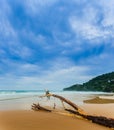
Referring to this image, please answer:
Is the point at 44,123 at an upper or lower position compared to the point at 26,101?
lower

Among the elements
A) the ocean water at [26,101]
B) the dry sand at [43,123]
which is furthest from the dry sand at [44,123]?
the ocean water at [26,101]

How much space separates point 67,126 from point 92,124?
121 cm

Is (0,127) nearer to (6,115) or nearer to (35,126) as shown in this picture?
(35,126)

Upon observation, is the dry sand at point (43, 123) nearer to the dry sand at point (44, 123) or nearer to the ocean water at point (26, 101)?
the dry sand at point (44, 123)

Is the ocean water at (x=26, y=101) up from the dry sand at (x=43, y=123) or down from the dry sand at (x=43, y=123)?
up

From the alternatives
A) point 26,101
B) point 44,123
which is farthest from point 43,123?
point 26,101

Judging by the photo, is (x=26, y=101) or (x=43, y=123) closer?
(x=43, y=123)

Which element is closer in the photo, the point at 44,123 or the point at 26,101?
the point at 44,123

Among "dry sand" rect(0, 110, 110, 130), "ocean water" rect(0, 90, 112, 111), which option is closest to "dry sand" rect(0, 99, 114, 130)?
"dry sand" rect(0, 110, 110, 130)

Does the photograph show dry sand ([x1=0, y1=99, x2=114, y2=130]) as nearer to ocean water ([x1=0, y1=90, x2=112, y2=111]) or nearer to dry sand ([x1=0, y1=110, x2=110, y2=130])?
dry sand ([x1=0, y1=110, x2=110, y2=130])

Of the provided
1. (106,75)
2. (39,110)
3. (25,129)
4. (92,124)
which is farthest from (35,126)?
(106,75)

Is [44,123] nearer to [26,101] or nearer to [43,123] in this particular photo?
[43,123]

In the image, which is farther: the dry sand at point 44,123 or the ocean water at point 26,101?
the ocean water at point 26,101

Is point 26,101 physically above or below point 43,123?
above
